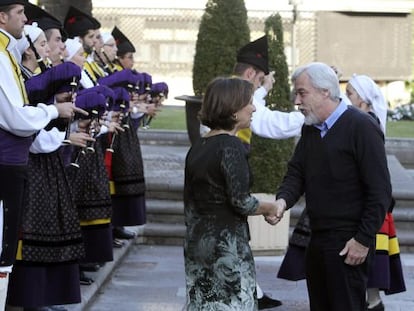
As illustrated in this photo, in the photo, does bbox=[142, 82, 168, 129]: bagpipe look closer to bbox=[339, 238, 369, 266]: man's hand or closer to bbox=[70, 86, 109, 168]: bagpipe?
bbox=[70, 86, 109, 168]: bagpipe

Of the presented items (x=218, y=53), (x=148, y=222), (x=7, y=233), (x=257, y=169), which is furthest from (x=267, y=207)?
(x=218, y=53)

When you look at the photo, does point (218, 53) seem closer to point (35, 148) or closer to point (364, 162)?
point (35, 148)

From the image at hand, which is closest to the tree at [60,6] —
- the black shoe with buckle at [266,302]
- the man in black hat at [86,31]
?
the man in black hat at [86,31]

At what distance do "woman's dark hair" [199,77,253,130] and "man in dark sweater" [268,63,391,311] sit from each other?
0.46 m

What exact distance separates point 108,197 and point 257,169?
6.54 ft

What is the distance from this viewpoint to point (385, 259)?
6895mm

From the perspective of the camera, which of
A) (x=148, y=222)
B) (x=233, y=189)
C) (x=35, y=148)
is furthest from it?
(x=148, y=222)

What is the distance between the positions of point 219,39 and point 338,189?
675cm

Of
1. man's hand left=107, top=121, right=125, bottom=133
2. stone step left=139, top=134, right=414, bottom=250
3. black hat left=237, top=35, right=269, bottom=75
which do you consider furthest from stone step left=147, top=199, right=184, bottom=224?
black hat left=237, top=35, right=269, bottom=75

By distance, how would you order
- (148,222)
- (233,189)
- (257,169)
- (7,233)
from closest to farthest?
1. (233,189)
2. (7,233)
3. (257,169)
4. (148,222)

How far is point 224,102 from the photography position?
192 inches

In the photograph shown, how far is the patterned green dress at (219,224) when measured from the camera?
4.80 metres

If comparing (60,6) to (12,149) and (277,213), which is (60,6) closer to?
(12,149)

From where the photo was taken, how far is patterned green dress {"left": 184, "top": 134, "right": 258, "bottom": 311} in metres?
4.80
